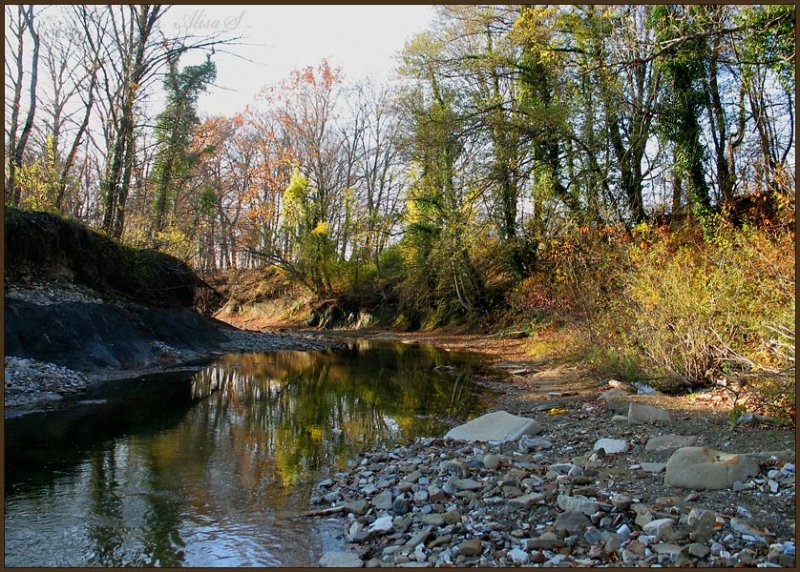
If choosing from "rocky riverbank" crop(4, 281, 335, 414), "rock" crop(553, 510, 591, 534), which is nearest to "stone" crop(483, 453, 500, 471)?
"rock" crop(553, 510, 591, 534)

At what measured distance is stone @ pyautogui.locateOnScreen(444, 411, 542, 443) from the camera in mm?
7840

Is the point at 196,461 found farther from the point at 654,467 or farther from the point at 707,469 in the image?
the point at 707,469

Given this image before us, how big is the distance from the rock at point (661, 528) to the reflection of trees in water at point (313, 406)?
375 centimetres

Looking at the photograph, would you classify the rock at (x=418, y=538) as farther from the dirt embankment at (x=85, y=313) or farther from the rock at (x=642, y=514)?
the dirt embankment at (x=85, y=313)

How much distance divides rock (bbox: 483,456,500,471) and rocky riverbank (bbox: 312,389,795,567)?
0.5 inches

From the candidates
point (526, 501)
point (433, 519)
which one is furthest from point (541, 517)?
point (433, 519)

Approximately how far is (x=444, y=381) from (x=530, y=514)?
9984 millimetres

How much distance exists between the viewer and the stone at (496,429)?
7.84m

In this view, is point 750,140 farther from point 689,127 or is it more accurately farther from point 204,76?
point 204,76

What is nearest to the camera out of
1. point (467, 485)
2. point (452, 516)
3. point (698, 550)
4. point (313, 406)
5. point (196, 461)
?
point (698, 550)

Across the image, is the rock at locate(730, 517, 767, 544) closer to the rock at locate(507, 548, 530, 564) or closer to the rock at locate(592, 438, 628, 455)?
the rock at locate(507, 548, 530, 564)

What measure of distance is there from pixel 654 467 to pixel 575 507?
1.42 m

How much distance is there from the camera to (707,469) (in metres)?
5.09

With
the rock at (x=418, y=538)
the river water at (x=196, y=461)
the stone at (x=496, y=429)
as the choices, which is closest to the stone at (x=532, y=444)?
the stone at (x=496, y=429)
